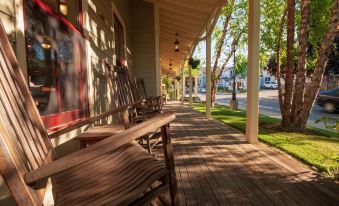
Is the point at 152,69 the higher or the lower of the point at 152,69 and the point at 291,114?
the higher

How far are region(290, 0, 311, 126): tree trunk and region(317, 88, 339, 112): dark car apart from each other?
8.28 meters

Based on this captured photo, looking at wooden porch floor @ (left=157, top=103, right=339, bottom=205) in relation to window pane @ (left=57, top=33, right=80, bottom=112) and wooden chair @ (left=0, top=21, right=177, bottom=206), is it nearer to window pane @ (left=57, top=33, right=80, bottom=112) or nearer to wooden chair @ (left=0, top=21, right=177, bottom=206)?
wooden chair @ (left=0, top=21, right=177, bottom=206)

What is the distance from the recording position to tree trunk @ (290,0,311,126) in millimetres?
5398

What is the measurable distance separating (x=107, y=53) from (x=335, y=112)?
40.7ft

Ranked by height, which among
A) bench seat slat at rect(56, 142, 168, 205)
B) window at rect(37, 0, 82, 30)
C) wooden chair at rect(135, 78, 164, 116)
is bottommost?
bench seat slat at rect(56, 142, 168, 205)

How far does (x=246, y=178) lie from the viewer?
2.57 metres

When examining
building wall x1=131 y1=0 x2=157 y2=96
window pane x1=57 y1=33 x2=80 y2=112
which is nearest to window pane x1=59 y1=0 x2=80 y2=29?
window pane x1=57 y1=33 x2=80 y2=112

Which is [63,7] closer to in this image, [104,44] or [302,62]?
[104,44]

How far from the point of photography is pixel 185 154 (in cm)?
355

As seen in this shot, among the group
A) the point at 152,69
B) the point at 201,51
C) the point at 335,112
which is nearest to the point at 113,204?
the point at 152,69

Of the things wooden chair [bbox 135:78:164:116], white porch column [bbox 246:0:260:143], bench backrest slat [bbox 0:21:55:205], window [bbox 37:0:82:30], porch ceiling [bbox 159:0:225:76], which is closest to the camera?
bench backrest slat [bbox 0:21:55:205]

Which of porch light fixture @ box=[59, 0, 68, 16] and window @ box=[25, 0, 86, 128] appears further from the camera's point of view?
porch light fixture @ box=[59, 0, 68, 16]

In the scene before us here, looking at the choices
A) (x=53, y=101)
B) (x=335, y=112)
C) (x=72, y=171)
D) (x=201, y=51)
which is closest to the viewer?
(x=72, y=171)

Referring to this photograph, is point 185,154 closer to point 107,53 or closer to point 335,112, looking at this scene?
point 107,53
